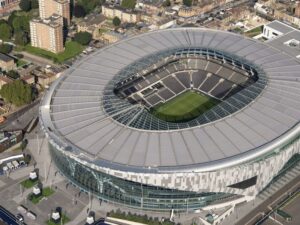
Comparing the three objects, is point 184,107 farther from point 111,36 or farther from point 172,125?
point 111,36

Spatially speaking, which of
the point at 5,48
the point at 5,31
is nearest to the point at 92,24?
the point at 5,31

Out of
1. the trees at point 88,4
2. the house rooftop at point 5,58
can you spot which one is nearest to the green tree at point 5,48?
the house rooftop at point 5,58

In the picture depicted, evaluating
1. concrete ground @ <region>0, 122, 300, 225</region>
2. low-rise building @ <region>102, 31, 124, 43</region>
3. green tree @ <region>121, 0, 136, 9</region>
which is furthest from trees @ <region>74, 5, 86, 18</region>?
concrete ground @ <region>0, 122, 300, 225</region>

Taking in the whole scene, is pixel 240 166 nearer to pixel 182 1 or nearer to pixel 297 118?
pixel 297 118

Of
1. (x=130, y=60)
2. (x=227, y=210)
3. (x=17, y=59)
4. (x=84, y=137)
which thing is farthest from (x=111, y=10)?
(x=227, y=210)

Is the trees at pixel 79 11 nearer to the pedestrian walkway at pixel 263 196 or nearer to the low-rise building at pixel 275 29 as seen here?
the low-rise building at pixel 275 29

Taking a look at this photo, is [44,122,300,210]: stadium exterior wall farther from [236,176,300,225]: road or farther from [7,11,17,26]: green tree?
[7,11,17,26]: green tree
